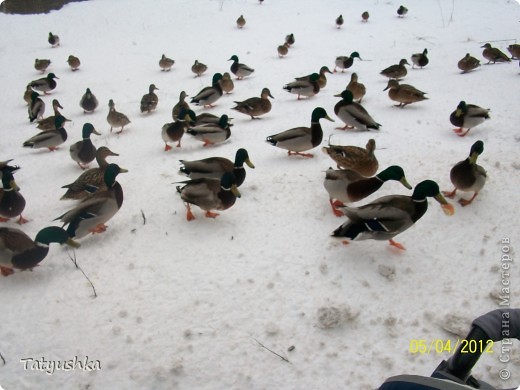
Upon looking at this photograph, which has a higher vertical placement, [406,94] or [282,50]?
[406,94]

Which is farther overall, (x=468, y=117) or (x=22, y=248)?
(x=468, y=117)

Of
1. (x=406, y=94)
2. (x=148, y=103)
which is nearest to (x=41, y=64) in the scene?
(x=148, y=103)

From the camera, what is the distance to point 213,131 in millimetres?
5605

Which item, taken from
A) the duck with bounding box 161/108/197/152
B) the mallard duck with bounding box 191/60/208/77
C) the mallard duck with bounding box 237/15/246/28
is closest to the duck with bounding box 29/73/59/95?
the mallard duck with bounding box 191/60/208/77

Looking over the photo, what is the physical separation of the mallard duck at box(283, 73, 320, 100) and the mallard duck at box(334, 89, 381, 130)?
5.28 ft

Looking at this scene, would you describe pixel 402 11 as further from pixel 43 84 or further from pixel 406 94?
pixel 43 84

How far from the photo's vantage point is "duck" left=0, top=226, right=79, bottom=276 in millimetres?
3150

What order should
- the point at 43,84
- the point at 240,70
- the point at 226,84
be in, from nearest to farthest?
1. the point at 226,84
2. the point at 43,84
3. the point at 240,70

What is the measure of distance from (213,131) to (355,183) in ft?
8.72

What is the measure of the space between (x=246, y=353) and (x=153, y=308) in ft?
2.67

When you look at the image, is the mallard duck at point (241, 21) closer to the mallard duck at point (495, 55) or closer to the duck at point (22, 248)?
the mallard duck at point (495, 55)

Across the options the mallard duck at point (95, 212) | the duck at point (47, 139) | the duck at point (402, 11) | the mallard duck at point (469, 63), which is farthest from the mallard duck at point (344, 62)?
the mallard duck at point (95, 212)

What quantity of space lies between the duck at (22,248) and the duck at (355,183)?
252 centimetres

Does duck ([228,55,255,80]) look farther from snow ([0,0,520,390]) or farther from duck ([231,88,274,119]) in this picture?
duck ([231,88,274,119])
